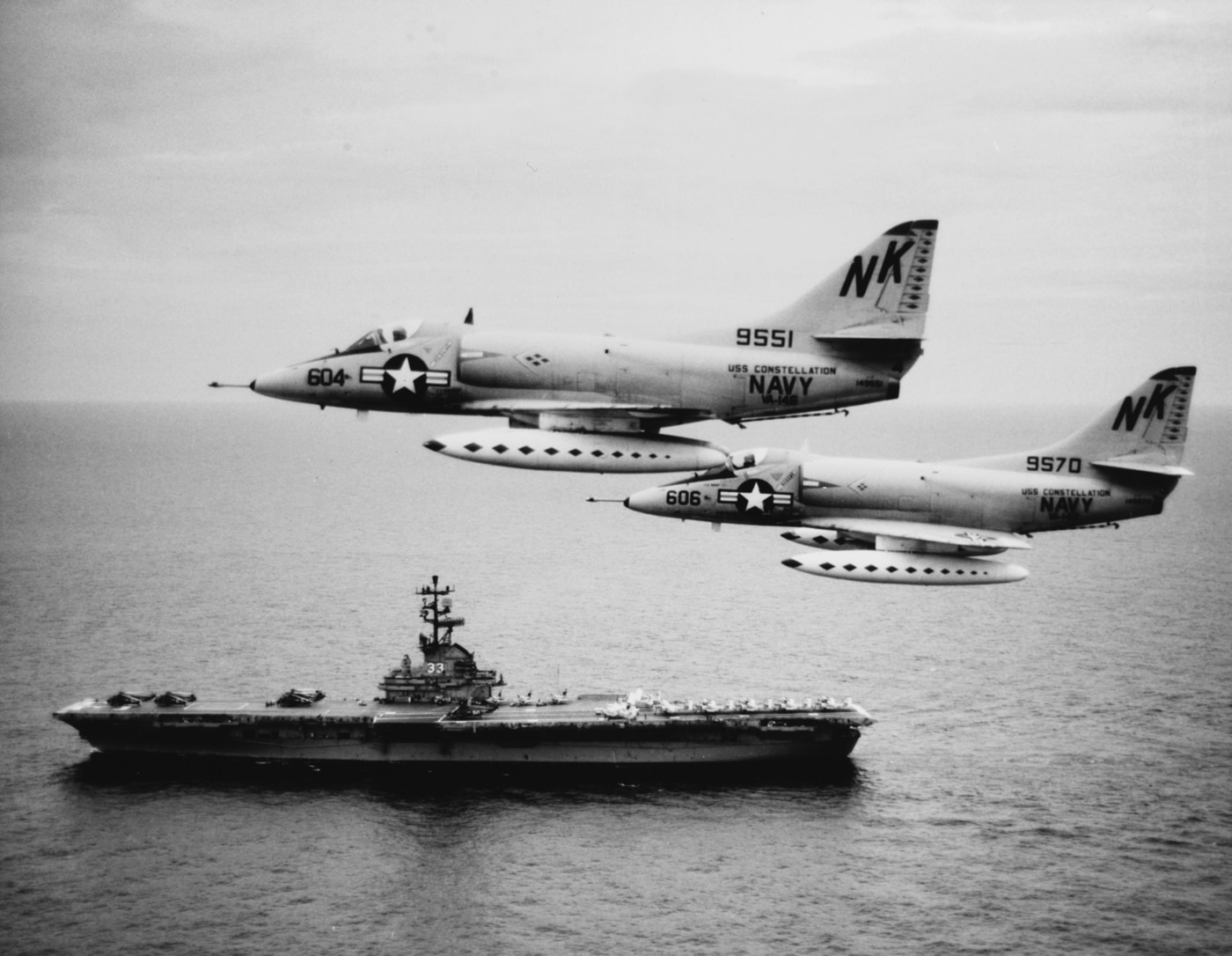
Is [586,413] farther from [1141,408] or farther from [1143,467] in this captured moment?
[1141,408]

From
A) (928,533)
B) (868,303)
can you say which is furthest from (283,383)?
(928,533)

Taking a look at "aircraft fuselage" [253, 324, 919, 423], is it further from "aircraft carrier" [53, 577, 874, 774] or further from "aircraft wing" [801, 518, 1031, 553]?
"aircraft carrier" [53, 577, 874, 774]

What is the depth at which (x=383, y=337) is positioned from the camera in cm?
3706

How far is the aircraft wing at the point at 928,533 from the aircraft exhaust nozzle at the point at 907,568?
0.54m

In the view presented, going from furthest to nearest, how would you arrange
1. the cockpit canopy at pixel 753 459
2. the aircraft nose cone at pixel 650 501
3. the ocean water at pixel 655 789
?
the ocean water at pixel 655 789 < the cockpit canopy at pixel 753 459 < the aircraft nose cone at pixel 650 501

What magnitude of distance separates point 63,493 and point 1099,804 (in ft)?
530

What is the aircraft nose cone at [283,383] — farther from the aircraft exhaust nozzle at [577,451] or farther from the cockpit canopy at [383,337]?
the aircraft exhaust nozzle at [577,451]

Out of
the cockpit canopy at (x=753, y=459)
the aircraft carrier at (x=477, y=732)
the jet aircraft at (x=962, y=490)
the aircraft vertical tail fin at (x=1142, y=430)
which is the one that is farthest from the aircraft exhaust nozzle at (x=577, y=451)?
the aircraft carrier at (x=477, y=732)

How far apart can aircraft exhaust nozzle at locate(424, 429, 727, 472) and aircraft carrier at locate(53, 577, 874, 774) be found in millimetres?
47078

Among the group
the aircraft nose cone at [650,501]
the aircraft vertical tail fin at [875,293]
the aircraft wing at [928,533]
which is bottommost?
the aircraft wing at [928,533]

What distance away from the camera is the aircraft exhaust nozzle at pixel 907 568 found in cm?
4053

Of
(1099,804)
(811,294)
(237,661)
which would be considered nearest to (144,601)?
(237,661)

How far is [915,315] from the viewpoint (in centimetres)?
3669

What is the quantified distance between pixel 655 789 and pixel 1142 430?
1760 inches
